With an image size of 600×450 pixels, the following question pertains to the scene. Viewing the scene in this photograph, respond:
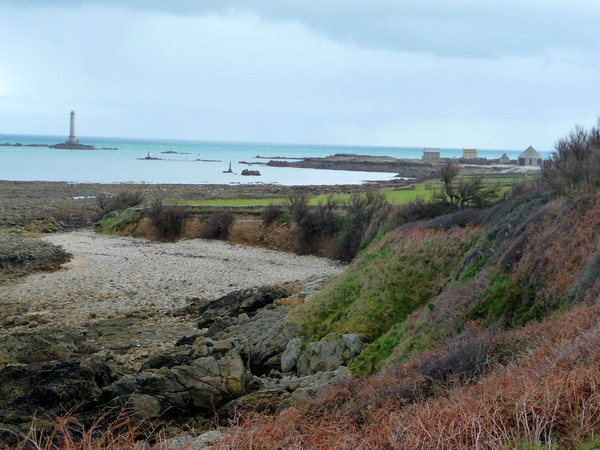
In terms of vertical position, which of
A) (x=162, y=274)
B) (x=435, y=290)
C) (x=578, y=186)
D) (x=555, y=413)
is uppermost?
(x=578, y=186)

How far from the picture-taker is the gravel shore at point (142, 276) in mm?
20281

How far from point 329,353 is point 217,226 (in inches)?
958

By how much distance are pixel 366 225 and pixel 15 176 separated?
65.8 metres

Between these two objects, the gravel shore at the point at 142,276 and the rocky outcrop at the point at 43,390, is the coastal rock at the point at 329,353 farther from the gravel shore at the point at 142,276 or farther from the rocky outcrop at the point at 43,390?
the gravel shore at the point at 142,276

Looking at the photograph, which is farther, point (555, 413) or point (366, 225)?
point (366, 225)

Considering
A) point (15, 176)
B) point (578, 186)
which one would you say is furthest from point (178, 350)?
point (15, 176)

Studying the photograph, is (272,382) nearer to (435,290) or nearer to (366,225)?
(435,290)

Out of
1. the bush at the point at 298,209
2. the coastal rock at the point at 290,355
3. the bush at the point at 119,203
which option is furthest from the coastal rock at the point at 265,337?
the bush at the point at 119,203

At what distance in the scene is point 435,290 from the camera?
47.4ft

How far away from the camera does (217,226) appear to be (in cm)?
3572

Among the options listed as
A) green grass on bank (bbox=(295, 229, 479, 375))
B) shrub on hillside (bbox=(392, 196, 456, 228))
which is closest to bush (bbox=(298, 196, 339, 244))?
shrub on hillside (bbox=(392, 196, 456, 228))

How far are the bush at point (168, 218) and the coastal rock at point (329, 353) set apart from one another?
85.6 ft

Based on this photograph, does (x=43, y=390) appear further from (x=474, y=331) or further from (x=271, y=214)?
(x=271, y=214)

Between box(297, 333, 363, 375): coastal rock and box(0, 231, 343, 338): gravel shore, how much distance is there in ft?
28.8
